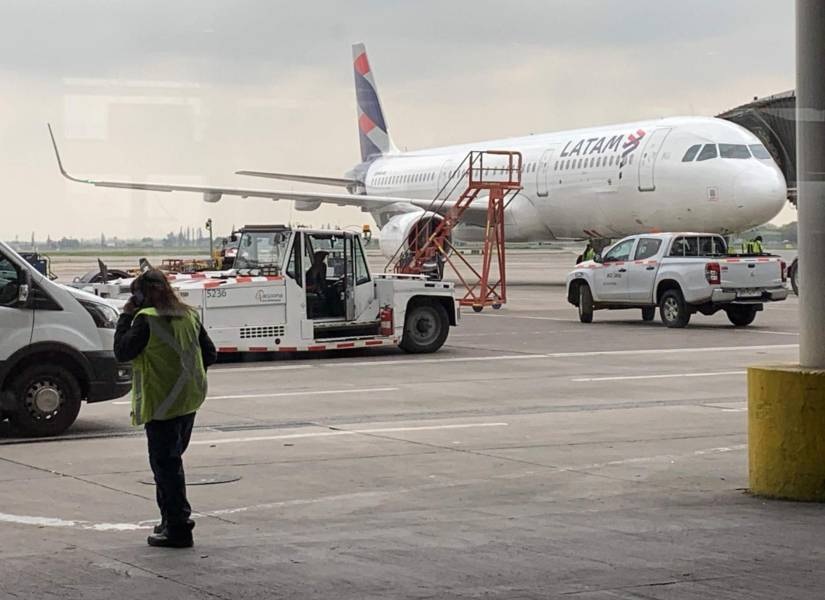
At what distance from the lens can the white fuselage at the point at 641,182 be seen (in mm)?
35406

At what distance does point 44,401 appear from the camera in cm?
1290

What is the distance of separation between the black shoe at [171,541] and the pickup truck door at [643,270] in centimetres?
1991

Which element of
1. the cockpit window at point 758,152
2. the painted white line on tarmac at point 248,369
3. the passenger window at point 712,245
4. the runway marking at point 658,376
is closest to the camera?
the runway marking at point 658,376

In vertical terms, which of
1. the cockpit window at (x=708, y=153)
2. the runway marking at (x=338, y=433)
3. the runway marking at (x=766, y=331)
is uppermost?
the cockpit window at (x=708, y=153)

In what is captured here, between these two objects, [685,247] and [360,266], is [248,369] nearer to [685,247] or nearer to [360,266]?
[360,266]

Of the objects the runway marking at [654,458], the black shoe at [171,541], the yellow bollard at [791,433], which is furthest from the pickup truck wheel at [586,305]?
the black shoe at [171,541]

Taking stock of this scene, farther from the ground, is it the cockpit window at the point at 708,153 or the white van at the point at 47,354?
the cockpit window at the point at 708,153

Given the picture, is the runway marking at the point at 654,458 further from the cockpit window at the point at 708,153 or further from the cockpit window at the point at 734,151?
the cockpit window at the point at 734,151

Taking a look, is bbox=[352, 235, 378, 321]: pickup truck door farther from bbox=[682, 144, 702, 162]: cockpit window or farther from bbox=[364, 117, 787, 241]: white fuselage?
bbox=[682, 144, 702, 162]: cockpit window

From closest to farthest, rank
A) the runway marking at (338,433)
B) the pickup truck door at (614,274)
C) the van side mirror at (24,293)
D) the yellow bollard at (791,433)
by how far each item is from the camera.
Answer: the yellow bollard at (791,433) → the runway marking at (338,433) → the van side mirror at (24,293) → the pickup truck door at (614,274)

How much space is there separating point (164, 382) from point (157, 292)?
19.9 inches

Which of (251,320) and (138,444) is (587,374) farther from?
(138,444)

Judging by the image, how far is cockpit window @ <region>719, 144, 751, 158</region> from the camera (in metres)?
35.8

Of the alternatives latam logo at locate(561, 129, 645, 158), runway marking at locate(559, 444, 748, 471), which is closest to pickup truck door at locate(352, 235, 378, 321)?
runway marking at locate(559, 444, 748, 471)
